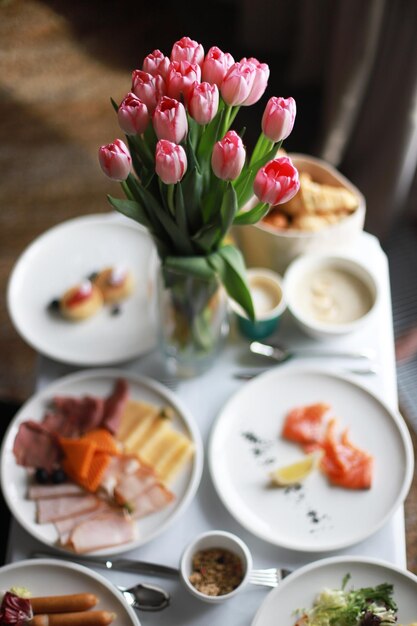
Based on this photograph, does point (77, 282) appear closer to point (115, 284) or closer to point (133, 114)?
point (115, 284)

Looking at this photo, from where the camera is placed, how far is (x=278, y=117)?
109 centimetres

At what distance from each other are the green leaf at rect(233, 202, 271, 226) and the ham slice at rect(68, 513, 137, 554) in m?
0.59

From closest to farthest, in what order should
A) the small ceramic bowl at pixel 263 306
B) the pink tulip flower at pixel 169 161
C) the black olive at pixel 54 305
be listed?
the pink tulip flower at pixel 169 161 < the small ceramic bowl at pixel 263 306 < the black olive at pixel 54 305

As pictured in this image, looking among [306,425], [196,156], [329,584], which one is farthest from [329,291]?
[329,584]

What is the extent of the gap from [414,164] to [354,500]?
5.40 feet

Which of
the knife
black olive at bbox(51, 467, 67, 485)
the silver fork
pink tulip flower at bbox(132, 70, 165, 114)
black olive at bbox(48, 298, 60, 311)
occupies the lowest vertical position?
the knife

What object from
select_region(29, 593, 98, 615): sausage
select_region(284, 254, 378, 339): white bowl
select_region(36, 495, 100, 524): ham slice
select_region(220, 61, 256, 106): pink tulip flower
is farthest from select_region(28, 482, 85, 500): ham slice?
select_region(220, 61, 256, 106): pink tulip flower

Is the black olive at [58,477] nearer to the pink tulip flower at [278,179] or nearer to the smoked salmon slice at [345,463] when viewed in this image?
the smoked salmon slice at [345,463]

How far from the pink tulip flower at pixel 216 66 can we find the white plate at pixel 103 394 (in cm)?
67

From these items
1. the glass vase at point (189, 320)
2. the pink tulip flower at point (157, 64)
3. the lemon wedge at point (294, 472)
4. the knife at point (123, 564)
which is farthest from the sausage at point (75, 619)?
the pink tulip flower at point (157, 64)

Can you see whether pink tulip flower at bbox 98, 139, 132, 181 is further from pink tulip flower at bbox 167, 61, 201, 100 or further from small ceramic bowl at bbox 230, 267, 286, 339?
small ceramic bowl at bbox 230, 267, 286, 339

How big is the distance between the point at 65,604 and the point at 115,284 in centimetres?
75

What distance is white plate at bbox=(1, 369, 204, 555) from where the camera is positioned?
1.34m

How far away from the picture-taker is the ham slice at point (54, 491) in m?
1.39
